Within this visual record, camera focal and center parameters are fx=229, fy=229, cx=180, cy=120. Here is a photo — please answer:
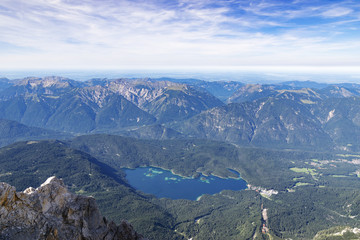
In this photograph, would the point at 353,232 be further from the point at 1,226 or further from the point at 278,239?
the point at 1,226

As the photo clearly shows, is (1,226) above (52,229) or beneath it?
above

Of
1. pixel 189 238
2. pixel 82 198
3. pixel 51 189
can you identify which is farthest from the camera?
pixel 189 238

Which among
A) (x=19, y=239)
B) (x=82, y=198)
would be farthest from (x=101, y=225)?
(x=19, y=239)

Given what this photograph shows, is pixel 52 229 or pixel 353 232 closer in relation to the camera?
pixel 52 229

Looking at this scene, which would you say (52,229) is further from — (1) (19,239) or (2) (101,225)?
(2) (101,225)

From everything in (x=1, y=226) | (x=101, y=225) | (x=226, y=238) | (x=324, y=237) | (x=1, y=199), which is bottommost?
(x=226, y=238)

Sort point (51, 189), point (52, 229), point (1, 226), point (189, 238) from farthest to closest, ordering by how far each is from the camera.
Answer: point (189, 238), point (51, 189), point (52, 229), point (1, 226)

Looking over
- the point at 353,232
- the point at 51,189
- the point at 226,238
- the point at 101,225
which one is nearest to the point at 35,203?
the point at 51,189
